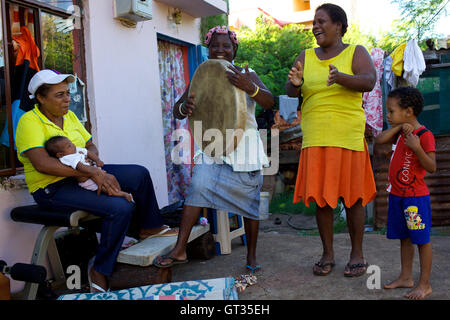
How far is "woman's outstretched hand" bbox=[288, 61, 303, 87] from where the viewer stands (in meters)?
3.11

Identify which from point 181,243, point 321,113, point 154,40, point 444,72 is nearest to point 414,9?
point 444,72

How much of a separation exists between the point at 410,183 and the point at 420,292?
71cm

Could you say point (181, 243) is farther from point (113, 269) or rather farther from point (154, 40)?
point (154, 40)

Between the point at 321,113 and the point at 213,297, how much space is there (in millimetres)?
1522

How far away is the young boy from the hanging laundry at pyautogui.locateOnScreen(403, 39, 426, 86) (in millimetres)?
4093

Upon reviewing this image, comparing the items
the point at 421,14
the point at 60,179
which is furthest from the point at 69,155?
the point at 421,14

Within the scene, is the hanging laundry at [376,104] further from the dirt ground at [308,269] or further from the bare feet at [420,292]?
the bare feet at [420,292]

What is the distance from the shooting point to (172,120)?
18.9 feet

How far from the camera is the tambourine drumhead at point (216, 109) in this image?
10.4ft

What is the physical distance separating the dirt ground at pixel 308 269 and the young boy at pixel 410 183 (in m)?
0.19

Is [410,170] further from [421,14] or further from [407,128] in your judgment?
[421,14]

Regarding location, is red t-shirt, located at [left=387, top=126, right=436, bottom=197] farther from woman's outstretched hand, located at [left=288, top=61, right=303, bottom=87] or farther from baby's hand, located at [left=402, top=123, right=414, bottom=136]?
woman's outstretched hand, located at [left=288, top=61, right=303, bottom=87]

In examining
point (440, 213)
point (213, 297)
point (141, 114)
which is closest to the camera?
point (213, 297)

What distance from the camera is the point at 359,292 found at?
2.89 metres
